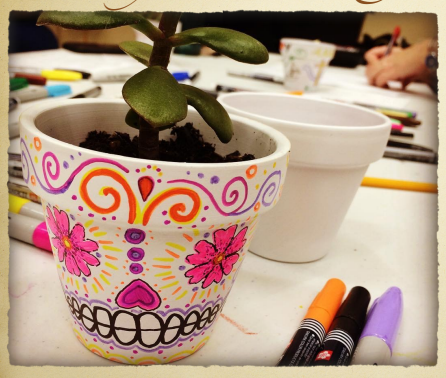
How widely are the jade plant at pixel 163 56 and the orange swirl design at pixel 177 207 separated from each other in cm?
4

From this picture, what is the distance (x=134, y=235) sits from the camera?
25 cm

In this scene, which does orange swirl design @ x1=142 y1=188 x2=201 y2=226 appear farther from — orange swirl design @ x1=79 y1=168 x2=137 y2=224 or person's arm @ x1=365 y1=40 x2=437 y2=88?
person's arm @ x1=365 y1=40 x2=437 y2=88

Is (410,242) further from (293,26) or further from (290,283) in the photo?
(293,26)

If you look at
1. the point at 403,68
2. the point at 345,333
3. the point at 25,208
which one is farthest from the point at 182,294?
the point at 403,68

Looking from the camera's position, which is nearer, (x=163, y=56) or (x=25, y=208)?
(x=163, y=56)

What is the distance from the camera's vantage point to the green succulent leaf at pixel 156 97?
22 centimetres

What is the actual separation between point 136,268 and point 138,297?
0.02m

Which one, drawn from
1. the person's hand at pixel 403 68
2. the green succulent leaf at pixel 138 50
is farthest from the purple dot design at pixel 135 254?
the person's hand at pixel 403 68

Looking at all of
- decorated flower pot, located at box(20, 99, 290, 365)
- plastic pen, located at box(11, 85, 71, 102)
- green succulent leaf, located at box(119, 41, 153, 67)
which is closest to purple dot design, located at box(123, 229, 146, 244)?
decorated flower pot, located at box(20, 99, 290, 365)

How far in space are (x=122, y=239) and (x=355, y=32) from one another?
2.43 meters

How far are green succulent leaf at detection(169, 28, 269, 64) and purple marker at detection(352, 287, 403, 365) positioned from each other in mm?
216

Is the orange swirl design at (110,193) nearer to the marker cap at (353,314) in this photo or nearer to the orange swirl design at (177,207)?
the orange swirl design at (177,207)

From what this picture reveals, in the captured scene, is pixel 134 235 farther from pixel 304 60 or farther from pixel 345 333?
pixel 304 60

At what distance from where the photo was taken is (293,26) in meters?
2.26
